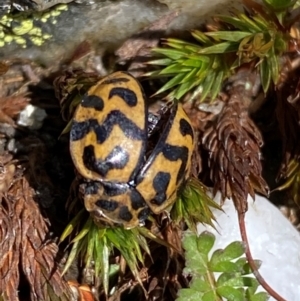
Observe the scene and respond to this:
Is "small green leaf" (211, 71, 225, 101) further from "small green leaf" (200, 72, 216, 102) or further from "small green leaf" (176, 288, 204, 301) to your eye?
"small green leaf" (176, 288, 204, 301)

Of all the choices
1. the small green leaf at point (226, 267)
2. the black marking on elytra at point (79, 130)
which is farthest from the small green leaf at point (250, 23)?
the small green leaf at point (226, 267)

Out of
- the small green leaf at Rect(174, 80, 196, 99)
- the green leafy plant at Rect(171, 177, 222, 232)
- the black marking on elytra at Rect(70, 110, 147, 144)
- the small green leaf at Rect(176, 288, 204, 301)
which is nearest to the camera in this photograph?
the black marking on elytra at Rect(70, 110, 147, 144)

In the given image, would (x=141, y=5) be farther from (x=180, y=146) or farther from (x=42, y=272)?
(x=42, y=272)

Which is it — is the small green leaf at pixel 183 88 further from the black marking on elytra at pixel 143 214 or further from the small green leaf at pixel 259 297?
the small green leaf at pixel 259 297

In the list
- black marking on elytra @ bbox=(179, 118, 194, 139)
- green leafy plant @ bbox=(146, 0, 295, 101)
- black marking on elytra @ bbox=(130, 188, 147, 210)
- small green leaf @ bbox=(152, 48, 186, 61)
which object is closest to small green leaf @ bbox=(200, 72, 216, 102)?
green leafy plant @ bbox=(146, 0, 295, 101)

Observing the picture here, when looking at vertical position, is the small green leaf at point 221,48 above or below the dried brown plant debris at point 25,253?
above

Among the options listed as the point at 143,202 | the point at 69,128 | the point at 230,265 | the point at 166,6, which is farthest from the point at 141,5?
the point at 230,265

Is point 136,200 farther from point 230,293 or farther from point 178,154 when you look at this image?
point 230,293
